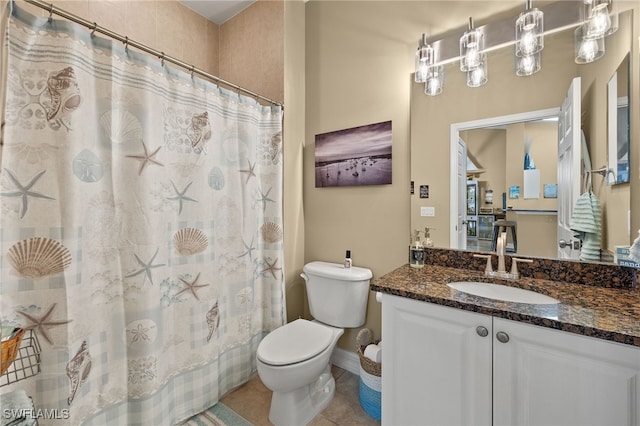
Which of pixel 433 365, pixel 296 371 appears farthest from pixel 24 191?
pixel 433 365

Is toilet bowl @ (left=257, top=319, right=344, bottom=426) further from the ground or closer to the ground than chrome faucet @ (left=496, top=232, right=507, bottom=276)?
closer to the ground

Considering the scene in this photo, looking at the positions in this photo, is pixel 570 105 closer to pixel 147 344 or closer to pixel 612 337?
pixel 612 337

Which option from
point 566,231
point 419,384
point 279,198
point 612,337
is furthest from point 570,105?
point 279,198

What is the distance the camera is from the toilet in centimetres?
141

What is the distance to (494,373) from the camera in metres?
1.00

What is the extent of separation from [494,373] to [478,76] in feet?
4.68

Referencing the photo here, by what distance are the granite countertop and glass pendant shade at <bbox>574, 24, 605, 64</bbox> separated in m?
1.01

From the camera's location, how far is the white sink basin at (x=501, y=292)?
119cm

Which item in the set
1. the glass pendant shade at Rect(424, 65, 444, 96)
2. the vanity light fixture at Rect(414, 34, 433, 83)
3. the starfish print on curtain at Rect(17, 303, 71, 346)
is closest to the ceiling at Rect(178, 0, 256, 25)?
the vanity light fixture at Rect(414, 34, 433, 83)

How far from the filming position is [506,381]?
3.20ft

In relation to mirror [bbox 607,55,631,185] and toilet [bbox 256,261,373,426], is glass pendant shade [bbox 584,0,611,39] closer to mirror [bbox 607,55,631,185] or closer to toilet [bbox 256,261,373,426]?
mirror [bbox 607,55,631,185]

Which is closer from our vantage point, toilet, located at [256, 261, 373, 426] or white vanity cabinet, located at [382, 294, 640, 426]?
white vanity cabinet, located at [382, 294, 640, 426]

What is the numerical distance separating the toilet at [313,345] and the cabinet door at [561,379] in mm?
851

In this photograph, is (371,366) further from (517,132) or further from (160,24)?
(160,24)
